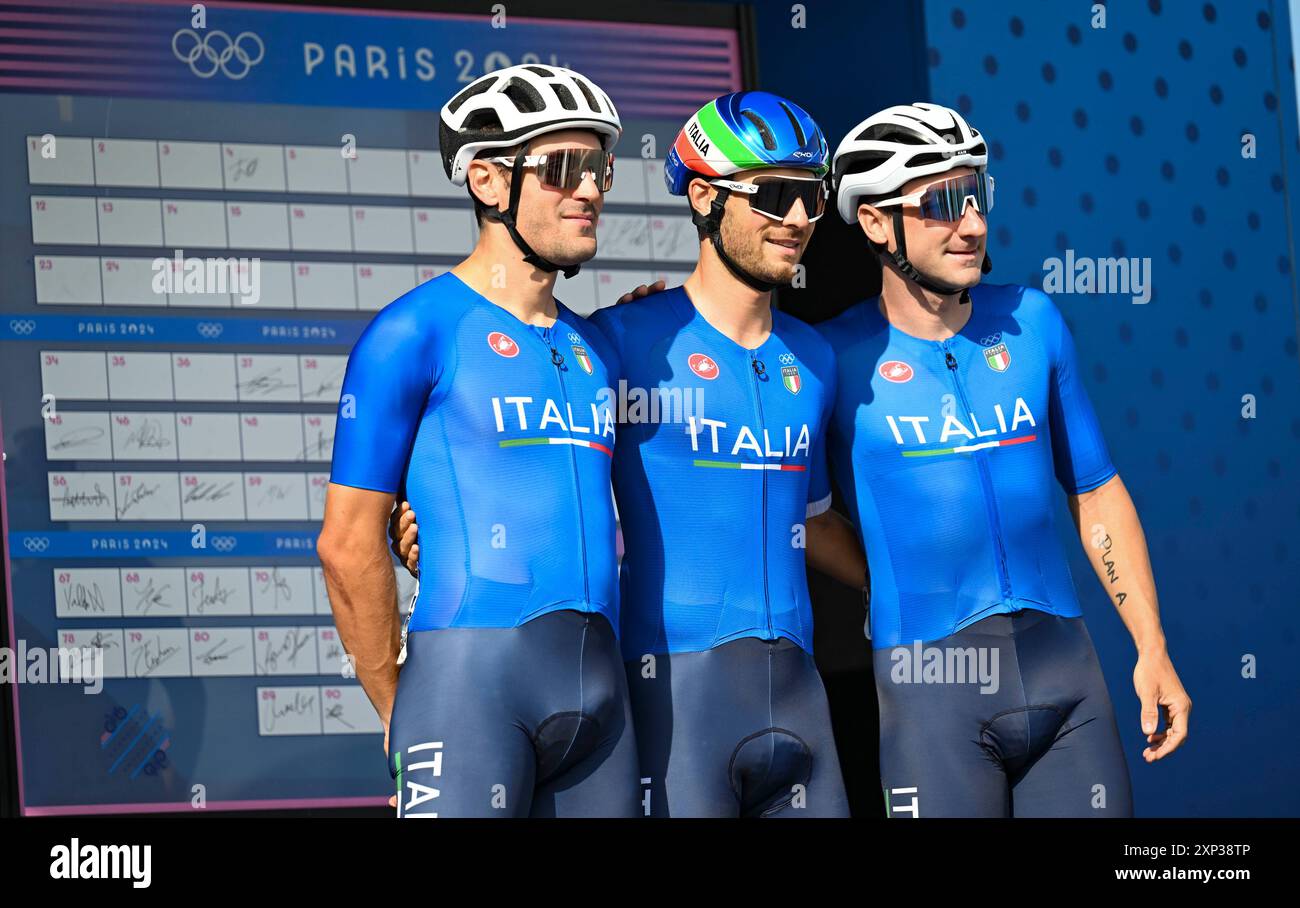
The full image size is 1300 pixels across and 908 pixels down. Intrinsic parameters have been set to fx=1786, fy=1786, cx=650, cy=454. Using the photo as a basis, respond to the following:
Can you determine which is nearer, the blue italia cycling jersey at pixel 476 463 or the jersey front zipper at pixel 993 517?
the blue italia cycling jersey at pixel 476 463

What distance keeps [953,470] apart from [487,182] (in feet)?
4.49

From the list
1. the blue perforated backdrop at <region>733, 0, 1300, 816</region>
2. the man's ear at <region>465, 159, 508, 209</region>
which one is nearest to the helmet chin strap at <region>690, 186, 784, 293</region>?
the man's ear at <region>465, 159, 508, 209</region>

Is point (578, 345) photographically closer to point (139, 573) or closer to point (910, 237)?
point (910, 237)

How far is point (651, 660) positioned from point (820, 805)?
1.72ft

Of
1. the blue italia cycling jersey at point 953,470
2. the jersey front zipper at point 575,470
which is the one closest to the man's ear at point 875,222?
the blue italia cycling jersey at point 953,470

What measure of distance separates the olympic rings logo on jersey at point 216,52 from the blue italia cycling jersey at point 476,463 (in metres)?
1.93

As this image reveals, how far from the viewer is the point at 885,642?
4.51 meters

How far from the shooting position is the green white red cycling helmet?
4594 mm

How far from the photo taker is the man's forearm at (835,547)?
469 cm

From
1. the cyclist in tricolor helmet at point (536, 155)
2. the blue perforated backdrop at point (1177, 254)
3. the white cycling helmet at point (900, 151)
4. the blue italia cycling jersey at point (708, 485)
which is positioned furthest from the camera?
the blue perforated backdrop at point (1177, 254)

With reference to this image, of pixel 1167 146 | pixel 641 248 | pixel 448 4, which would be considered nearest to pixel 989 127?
pixel 1167 146
